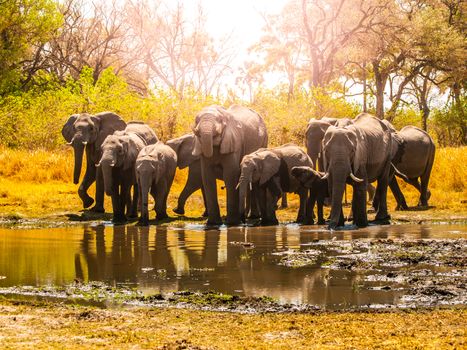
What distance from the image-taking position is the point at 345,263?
36.4ft

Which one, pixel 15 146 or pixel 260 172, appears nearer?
pixel 260 172

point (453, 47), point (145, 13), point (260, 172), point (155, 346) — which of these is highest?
point (145, 13)

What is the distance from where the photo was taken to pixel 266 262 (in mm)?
11633

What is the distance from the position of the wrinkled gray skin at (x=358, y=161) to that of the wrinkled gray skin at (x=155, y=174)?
3.72 m

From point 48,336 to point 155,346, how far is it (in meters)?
0.86

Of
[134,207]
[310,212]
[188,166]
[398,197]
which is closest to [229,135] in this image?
[310,212]

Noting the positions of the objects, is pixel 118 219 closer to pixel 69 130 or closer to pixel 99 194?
pixel 99 194

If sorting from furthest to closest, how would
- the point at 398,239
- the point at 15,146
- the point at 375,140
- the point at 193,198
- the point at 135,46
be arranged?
the point at 135,46 → the point at 15,146 → the point at 193,198 → the point at 375,140 → the point at 398,239

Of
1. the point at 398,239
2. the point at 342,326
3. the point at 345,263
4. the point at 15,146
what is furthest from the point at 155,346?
the point at 15,146

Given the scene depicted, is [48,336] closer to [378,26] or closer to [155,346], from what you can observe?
[155,346]

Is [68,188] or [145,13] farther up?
[145,13]

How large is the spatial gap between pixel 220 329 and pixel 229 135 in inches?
474

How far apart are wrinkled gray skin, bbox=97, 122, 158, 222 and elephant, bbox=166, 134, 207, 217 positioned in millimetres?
1259

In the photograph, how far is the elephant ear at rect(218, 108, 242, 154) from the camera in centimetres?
1879
